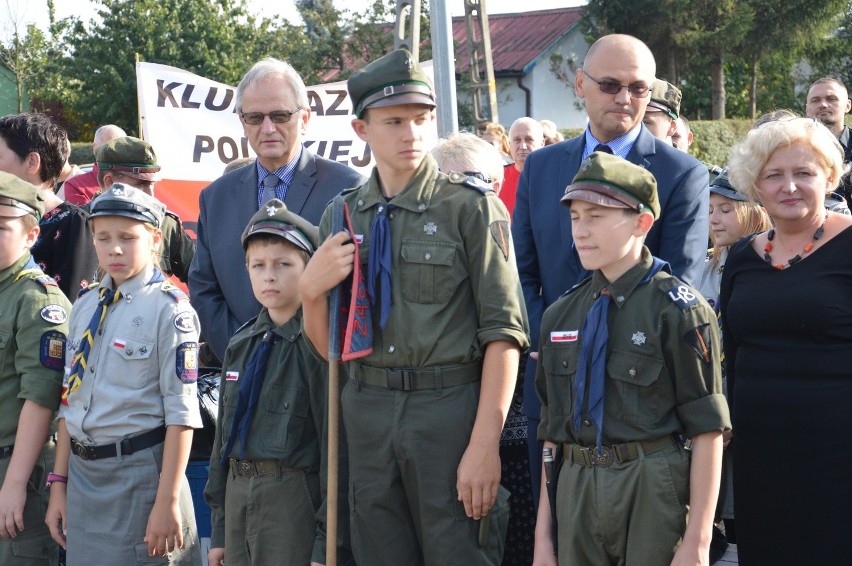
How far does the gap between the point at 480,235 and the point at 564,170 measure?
0.83 meters

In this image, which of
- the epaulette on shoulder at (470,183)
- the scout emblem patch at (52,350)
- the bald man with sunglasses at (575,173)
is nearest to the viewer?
the epaulette on shoulder at (470,183)

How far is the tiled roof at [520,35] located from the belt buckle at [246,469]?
110ft

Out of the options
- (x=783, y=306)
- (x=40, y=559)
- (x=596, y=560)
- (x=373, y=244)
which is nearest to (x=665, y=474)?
(x=596, y=560)

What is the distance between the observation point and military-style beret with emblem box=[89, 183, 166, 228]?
4.15m

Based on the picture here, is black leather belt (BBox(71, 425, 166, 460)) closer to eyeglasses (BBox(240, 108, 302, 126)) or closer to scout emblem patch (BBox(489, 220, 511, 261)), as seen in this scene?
eyeglasses (BBox(240, 108, 302, 126))

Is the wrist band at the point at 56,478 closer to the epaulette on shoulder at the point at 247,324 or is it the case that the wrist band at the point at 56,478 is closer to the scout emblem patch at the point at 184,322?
the scout emblem patch at the point at 184,322

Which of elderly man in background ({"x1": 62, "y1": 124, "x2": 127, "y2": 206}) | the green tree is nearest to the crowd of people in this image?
elderly man in background ({"x1": 62, "y1": 124, "x2": 127, "y2": 206})

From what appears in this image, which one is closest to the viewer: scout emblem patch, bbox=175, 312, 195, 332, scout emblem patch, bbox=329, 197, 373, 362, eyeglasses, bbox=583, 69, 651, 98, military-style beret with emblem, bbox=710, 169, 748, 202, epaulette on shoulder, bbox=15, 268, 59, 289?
scout emblem patch, bbox=329, 197, 373, 362

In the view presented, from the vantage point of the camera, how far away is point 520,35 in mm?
42688

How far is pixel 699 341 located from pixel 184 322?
2.02 meters

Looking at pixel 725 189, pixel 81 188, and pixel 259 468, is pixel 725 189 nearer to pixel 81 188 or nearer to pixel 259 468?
pixel 259 468

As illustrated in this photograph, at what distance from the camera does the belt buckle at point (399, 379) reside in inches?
131

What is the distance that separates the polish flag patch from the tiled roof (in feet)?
111

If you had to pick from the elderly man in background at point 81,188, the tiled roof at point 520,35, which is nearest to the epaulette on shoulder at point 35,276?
the elderly man in background at point 81,188
